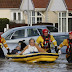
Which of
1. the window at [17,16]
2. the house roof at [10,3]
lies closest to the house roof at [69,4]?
the house roof at [10,3]

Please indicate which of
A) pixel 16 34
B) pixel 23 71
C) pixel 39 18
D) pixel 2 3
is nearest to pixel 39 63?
pixel 23 71

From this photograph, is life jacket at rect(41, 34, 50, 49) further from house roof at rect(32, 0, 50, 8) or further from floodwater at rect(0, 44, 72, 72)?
house roof at rect(32, 0, 50, 8)

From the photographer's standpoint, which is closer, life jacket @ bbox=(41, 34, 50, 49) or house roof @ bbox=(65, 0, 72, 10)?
life jacket @ bbox=(41, 34, 50, 49)

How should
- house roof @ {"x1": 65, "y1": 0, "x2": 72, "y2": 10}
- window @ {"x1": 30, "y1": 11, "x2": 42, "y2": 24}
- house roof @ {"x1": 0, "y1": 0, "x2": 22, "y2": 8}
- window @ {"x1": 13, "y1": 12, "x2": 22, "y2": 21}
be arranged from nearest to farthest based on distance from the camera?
house roof @ {"x1": 65, "y1": 0, "x2": 72, "y2": 10} → window @ {"x1": 30, "y1": 11, "x2": 42, "y2": 24} → house roof @ {"x1": 0, "y1": 0, "x2": 22, "y2": 8} → window @ {"x1": 13, "y1": 12, "x2": 22, "y2": 21}

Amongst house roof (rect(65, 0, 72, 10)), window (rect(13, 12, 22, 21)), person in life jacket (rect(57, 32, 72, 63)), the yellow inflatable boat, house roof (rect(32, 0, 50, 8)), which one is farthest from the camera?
window (rect(13, 12, 22, 21))

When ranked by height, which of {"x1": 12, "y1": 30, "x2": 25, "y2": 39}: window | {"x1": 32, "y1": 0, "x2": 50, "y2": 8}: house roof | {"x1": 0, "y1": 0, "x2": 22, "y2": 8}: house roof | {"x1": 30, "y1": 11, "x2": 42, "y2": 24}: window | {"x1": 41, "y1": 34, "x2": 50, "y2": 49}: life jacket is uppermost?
{"x1": 41, "y1": 34, "x2": 50, "y2": 49}: life jacket

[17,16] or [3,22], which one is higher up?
[3,22]

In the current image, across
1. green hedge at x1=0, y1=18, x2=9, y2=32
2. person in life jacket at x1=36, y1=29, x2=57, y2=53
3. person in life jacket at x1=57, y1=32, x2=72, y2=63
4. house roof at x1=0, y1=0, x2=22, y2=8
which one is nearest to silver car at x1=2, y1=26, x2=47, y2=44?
person in life jacket at x1=36, y1=29, x2=57, y2=53

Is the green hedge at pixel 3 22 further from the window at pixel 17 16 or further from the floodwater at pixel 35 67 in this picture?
the floodwater at pixel 35 67

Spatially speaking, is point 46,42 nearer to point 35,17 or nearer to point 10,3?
point 35,17

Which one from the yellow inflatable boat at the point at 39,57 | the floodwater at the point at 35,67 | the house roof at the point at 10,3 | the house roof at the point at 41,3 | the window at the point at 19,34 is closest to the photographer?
the floodwater at the point at 35,67

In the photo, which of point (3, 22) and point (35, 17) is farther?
point (35, 17)

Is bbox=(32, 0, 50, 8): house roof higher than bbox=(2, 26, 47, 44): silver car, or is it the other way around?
bbox=(2, 26, 47, 44): silver car

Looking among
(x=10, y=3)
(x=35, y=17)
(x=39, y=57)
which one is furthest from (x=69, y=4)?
(x=39, y=57)
